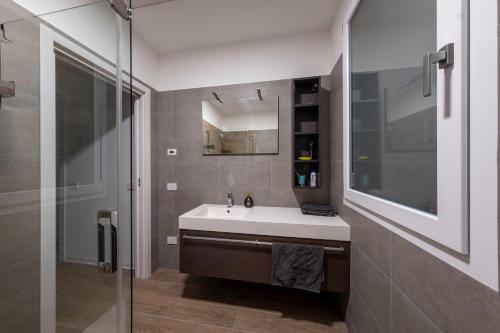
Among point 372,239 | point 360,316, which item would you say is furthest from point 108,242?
point 360,316

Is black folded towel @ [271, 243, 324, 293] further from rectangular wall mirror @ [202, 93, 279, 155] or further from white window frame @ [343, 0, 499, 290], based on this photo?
rectangular wall mirror @ [202, 93, 279, 155]

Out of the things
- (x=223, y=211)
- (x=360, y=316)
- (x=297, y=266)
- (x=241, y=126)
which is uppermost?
(x=241, y=126)

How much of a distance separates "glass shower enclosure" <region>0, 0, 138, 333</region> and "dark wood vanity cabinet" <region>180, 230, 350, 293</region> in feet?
1.57

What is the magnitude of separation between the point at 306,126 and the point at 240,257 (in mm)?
1338

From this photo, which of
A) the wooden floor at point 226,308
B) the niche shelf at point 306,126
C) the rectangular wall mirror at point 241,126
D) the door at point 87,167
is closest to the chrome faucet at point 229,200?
the rectangular wall mirror at point 241,126

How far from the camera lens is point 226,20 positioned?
1683 millimetres

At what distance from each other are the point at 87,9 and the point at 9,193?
1227mm

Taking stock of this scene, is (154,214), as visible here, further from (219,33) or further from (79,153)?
(219,33)

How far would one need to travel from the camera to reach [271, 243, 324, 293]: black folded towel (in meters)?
1.31

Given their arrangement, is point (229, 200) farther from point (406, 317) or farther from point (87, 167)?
point (406, 317)

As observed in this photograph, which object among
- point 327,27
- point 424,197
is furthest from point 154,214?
point 327,27

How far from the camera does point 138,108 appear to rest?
77.7 inches

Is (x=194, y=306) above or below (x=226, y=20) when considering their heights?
below

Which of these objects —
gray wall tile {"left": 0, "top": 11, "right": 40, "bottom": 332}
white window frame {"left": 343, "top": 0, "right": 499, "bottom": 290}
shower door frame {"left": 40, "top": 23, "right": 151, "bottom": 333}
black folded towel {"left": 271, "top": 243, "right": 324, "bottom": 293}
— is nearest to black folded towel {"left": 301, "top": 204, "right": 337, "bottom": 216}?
black folded towel {"left": 271, "top": 243, "right": 324, "bottom": 293}
